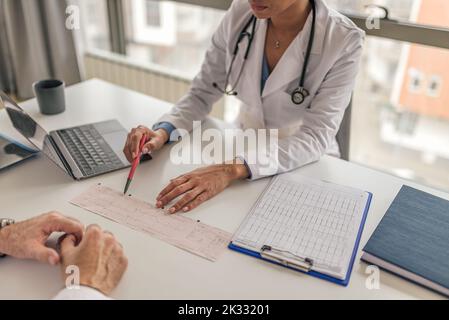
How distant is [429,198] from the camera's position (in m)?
0.98

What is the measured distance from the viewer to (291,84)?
1294mm

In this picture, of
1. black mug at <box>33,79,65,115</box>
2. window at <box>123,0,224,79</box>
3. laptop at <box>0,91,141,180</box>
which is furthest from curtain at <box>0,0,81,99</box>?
laptop at <box>0,91,141,180</box>

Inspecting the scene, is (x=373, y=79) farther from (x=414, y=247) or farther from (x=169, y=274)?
(x=169, y=274)

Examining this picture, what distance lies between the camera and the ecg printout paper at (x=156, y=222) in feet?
2.86

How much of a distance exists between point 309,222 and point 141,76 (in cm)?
169

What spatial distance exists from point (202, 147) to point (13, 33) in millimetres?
1637

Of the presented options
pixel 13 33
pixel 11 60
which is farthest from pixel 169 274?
pixel 11 60

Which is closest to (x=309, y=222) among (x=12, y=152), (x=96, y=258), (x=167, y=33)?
(x=96, y=258)

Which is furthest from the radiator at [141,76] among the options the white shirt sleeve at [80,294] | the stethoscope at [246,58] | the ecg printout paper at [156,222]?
the white shirt sleeve at [80,294]

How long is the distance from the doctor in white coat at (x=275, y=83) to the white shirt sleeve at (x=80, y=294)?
0.27 m

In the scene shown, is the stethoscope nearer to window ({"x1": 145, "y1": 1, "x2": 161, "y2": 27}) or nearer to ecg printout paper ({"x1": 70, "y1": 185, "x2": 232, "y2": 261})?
ecg printout paper ({"x1": 70, "y1": 185, "x2": 232, "y2": 261})

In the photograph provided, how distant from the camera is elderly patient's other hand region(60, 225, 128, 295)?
77 centimetres

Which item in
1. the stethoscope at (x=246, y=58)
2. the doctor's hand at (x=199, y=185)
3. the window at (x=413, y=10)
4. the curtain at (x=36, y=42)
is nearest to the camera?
the doctor's hand at (x=199, y=185)

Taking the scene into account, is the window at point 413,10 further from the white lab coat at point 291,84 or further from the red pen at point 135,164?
the red pen at point 135,164
